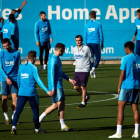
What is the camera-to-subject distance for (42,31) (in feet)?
84.0

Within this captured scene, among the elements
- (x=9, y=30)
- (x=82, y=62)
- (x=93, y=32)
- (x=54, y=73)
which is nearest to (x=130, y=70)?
(x=54, y=73)

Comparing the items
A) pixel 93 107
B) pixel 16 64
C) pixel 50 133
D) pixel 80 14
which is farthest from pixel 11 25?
pixel 50 133

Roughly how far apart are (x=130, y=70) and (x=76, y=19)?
19.3 meters

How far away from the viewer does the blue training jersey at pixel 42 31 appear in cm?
2545

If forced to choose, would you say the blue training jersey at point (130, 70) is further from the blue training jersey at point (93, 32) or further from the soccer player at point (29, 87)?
the blue training jersey at point (93, 32)

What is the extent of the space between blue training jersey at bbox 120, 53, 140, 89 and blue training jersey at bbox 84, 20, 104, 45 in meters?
11.1

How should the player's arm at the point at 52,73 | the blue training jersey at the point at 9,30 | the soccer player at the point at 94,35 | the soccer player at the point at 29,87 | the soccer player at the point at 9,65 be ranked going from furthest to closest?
the blue training jersey at the point at 9,30 → the soccer player at the point at 94,35 → the soccer player at the point at 9,65 → the player's arm at the point at 52,73 → the soccer player at the point at 29,87

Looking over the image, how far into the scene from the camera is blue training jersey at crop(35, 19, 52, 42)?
83.5 feet

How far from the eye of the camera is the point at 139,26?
23.7m

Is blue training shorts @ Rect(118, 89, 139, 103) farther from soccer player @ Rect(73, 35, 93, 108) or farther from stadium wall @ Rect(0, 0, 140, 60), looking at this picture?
stadium wall @ Rect(0, 0, 140, 60)

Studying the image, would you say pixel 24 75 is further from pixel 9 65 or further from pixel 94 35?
pixel 94 35

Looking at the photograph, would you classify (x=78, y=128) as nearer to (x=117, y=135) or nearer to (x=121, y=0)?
(x=117, y=135)

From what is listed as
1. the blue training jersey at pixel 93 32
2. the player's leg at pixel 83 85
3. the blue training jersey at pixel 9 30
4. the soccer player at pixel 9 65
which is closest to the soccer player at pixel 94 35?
the blue training jersey at pixel 93 32

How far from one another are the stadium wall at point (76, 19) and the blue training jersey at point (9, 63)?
1675cm
